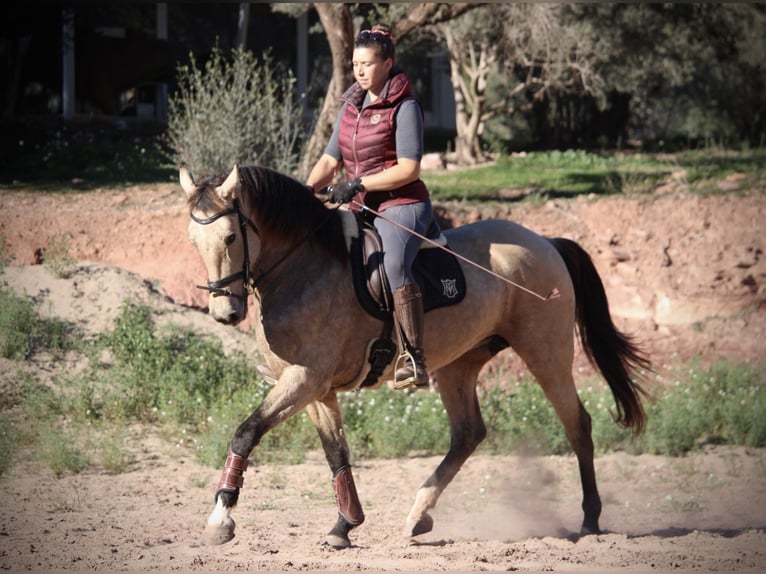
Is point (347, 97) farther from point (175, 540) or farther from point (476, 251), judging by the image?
point (175, 540)

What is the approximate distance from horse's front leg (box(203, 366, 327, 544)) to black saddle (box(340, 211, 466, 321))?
0.66 metres

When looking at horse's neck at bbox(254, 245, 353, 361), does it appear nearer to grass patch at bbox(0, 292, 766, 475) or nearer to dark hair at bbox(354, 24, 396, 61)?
dark hair at bbox(354, 24, 396, 61)

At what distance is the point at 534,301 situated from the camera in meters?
7.13

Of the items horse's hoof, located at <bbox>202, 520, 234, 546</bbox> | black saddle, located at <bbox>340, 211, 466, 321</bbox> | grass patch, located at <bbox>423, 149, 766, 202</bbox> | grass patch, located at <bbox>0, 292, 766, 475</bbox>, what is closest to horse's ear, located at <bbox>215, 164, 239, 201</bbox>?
black saddle, located at <bbox>340, 211, 466, 321</bbox>

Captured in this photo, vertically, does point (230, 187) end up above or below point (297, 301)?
above

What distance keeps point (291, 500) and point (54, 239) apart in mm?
5304

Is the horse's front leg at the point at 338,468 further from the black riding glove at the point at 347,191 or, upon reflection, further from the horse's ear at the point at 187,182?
the horse's ear at the point at 187,182

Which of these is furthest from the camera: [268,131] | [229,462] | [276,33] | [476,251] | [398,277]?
[276,33]

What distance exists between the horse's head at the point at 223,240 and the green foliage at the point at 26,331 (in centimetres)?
512

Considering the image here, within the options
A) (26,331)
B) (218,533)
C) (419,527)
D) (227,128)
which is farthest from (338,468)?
(227,128)

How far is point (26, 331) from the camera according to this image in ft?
32.9

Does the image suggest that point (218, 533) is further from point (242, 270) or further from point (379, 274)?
point (379, 274)

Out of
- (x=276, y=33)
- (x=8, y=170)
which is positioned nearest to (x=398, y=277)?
(x=8, y=170)

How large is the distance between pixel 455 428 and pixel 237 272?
2.46 m
